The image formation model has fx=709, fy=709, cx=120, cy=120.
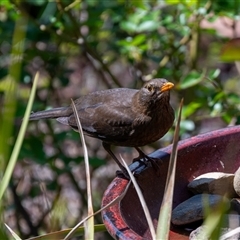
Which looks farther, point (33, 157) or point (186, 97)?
point (186, 97)

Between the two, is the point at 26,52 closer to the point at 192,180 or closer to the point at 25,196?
the point at 25,196

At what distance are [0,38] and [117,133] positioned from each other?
3.96 feet

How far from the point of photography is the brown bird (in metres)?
3.33

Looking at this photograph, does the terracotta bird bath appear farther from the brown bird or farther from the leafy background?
the leafy background

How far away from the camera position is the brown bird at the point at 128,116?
10.9 feet

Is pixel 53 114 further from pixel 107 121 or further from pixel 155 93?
pixel 155 93

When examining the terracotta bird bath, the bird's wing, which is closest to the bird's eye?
the bird's wing

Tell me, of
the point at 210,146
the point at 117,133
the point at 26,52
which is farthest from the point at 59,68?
the point at 210,146

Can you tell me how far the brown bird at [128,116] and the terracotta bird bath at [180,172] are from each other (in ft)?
1.51

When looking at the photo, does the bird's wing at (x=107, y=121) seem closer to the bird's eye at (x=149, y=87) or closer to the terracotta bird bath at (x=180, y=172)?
the bird's eye at (x=149, y=87)

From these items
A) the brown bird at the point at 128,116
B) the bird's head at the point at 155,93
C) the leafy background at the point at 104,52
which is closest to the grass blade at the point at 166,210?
the brown bird at the point at 128,116

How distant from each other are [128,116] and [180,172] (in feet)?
2.47

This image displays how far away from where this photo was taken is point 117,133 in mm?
3346

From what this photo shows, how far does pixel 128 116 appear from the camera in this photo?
3.43 m
